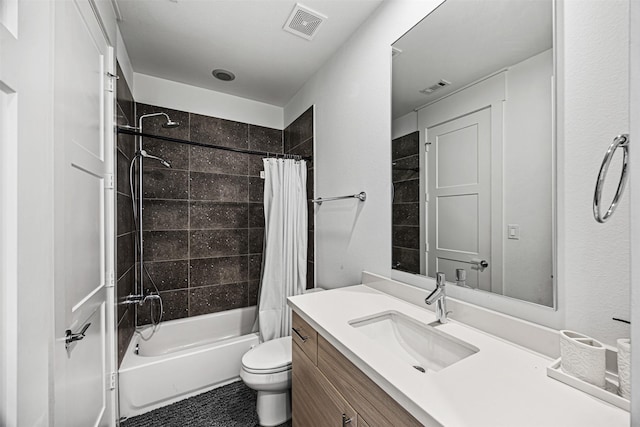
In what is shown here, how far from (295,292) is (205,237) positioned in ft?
3.39

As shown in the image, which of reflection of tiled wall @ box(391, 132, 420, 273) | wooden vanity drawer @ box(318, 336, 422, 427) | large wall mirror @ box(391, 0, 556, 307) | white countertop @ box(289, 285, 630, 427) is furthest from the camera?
reflection of tiled wall @ box(391, 132, 420, 273)

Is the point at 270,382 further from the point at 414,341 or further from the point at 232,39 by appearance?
the point at 232,39

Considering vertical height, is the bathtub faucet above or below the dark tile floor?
above

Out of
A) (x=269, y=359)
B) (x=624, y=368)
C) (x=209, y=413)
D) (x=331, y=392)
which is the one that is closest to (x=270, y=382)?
(x=269, y=359)

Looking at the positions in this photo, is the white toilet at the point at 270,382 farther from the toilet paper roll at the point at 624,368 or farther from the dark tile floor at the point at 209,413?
the toilet paper roll at the point at 624,368

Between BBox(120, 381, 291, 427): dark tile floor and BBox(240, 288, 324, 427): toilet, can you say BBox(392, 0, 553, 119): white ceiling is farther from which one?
BBox(120, 381, 291, 427): dark tile floor

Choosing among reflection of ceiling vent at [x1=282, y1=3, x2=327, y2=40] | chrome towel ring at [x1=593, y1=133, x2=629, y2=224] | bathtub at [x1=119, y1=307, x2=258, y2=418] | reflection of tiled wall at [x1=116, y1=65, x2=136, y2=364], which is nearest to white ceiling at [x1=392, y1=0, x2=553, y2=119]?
chrome towel ring at [x1=593, y1=133, x2=629, y2=224]

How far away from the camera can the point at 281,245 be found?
7.24 ft

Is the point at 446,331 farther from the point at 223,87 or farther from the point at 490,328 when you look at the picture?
the point at 223,87

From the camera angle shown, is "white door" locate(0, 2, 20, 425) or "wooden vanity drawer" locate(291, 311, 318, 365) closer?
"white door" locate(0, 2, 20, 425)

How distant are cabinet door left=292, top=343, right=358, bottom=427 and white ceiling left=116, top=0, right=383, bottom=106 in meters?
1.91

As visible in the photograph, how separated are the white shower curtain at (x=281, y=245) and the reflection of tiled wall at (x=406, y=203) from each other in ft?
3.18

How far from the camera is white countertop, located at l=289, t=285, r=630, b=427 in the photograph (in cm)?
59

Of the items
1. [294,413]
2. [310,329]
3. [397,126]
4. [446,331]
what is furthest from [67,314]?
[397,126]
